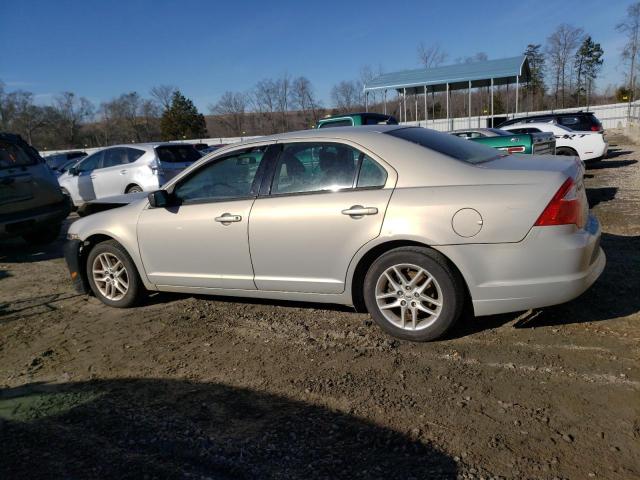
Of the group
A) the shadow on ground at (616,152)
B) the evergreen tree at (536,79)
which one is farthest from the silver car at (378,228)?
the evergreen tree at (536,79)

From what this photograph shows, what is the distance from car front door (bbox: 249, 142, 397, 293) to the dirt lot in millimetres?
495

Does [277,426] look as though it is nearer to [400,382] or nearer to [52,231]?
[400,382]

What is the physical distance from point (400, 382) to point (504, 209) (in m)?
1.33

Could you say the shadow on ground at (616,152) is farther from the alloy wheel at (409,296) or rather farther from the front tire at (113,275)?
the front tire at (113,275)

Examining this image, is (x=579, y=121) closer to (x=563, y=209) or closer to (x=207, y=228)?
(x=563, y=209)

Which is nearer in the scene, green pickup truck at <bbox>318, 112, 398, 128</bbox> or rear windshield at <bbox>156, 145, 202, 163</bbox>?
rear windshield at <bbox>156, 145, 202, 163</bbox>

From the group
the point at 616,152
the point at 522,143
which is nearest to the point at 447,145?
the point at 522,143

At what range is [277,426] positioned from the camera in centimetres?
281

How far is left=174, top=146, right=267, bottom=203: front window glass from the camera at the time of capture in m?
4.35

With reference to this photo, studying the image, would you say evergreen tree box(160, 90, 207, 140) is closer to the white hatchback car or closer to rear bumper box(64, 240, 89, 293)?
the white hatchback car

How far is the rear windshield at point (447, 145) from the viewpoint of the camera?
3.88m

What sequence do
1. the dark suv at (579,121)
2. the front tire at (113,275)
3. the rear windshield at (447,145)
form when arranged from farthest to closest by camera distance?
the dark suv at (579,121), the front tire at (113,275), the rear windshield at (447,145)

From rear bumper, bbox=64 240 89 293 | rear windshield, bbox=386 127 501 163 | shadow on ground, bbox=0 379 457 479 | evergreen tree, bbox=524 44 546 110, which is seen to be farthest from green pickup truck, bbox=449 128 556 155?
evergreen tree, bbox=524 44 546 110

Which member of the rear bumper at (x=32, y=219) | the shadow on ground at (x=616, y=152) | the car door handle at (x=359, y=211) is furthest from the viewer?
the shadow on ground at (x=616, y=152)
